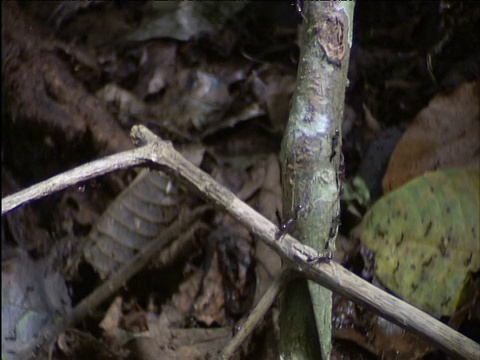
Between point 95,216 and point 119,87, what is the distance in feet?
1.23

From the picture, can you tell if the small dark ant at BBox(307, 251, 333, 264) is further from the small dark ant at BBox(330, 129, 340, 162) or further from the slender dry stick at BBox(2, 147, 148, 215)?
the slender dry stick at BBox(2, 147, 148, 215)

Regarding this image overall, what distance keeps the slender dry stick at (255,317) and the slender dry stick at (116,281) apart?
36 centimetres

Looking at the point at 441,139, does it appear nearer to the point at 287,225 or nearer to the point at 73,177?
the point at 287,225

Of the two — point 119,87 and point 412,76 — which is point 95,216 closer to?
point 119,87

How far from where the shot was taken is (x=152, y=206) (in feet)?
4.17

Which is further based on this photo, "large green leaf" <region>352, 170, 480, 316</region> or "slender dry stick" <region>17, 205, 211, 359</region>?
"slender dry stick" <region>17, 205, 211, 359</region>

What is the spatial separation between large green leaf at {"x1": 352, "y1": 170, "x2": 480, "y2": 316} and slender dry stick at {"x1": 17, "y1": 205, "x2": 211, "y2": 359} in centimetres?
39

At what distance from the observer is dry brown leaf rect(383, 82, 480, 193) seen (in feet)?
3.75

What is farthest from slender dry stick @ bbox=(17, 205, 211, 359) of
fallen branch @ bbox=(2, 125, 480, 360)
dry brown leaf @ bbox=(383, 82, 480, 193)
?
dry brown leaf @ bbox=(383, 82, 480, 193)

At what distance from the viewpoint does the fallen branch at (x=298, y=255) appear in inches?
30.0

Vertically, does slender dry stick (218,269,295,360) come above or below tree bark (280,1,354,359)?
below

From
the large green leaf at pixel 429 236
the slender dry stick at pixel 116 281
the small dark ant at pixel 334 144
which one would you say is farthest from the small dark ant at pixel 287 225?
the slender dry stick at pixel 116 281

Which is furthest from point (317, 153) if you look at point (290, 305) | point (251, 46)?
point (251, 46)

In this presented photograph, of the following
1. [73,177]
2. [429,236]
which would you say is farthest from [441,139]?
[73,177]
